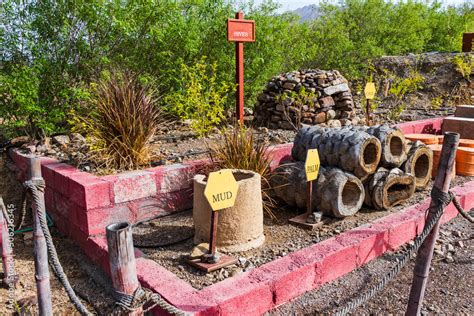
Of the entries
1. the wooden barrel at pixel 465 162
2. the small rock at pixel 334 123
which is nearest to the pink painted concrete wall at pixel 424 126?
the small rock at pixel 334 123

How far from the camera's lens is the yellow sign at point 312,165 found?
11.9 feet

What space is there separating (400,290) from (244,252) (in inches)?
47.8

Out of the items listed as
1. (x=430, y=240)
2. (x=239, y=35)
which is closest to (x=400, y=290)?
(x=430, y=240)

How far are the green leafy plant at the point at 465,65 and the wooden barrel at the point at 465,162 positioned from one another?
613cm

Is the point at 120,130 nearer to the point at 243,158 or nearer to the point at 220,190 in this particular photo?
the point at 243,158

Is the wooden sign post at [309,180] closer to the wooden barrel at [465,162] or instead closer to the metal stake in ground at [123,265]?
the metal stake in ground at [123,265]

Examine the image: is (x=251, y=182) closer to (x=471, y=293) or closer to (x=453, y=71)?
(x=471, y=293)

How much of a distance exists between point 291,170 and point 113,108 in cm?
198

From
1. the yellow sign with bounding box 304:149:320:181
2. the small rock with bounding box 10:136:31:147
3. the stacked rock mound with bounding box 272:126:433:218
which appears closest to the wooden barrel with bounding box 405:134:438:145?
the stacked rock mound with bounding box 272:126:433:218

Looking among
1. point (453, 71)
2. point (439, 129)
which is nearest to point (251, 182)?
point (439, 129)

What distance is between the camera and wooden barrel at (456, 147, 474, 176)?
18.2ft

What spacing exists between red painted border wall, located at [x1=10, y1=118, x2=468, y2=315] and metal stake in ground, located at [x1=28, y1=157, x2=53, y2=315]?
63 centimetres

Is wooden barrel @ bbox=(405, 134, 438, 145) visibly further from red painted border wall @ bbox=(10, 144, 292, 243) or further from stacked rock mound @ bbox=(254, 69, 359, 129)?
→ red painted border wall @ bbox=(10, 144, 292, 243)

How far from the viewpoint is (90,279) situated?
3.37 metres
